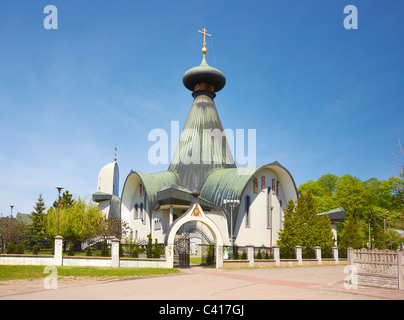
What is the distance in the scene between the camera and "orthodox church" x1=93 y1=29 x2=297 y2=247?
1355 inches

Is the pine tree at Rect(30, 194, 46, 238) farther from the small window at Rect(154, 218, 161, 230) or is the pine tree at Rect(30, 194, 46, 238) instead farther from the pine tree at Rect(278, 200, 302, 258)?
the pine tree at Rect(278, 200, 302, 258)

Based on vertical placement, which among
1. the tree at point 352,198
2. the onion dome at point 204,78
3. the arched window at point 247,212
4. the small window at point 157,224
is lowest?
the small window at point 157,224

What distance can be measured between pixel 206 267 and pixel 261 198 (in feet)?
52.9

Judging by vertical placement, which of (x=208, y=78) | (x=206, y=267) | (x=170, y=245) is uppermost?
(x=208, y=78)

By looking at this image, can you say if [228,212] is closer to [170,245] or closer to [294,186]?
[294,186]

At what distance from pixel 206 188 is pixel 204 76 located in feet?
48.1

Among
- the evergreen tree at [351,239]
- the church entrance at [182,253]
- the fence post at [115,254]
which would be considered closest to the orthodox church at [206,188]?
the evergreen tree at [351,239]

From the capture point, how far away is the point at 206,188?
36719 mm

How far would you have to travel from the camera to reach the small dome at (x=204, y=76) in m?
44.2

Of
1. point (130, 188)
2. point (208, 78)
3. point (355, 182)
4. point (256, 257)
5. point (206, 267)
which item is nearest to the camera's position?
point (206, 267)

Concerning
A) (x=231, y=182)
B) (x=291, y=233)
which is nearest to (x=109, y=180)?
(x=231, y=182)

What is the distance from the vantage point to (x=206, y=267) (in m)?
21.7

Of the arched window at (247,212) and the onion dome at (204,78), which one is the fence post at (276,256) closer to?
the arched window at (247,212)
